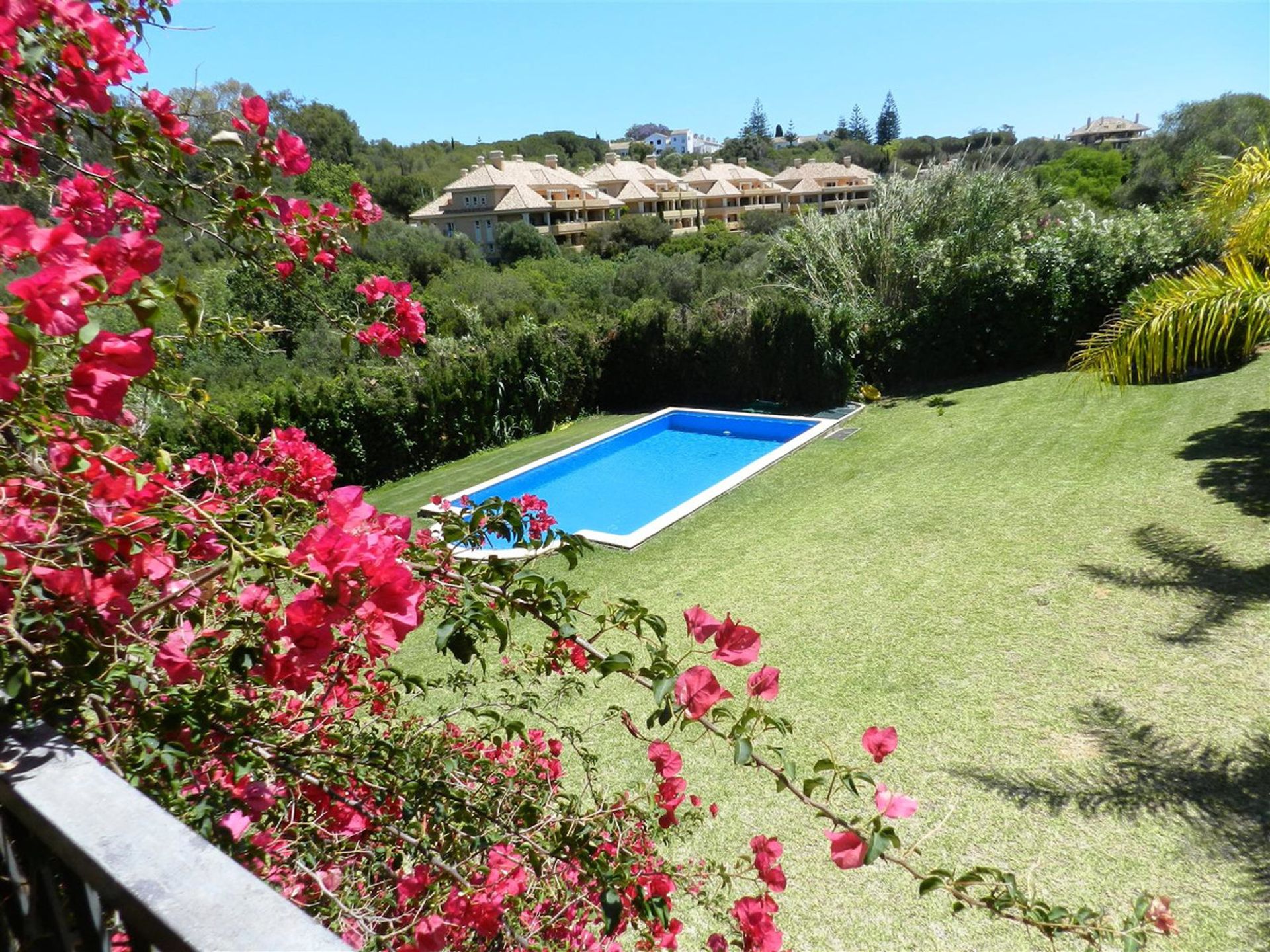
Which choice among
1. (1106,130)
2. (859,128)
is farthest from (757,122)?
(1106,130)

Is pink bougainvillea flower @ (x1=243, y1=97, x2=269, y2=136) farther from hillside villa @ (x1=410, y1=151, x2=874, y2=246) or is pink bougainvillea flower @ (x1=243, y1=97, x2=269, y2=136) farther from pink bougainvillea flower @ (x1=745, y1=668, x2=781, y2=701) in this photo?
hillside villa @ (x1=410, y1=151, x2=874, y2=246)

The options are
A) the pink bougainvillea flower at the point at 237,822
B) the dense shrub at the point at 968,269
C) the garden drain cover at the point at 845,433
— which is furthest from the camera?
the dense shrub at the point at 968,269

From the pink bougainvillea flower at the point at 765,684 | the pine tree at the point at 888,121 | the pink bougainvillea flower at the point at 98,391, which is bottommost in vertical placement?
the pink bougainvillea flower at the point at 765,684

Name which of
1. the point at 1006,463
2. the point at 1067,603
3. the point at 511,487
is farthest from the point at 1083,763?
the point at 511,487

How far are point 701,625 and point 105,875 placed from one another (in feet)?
3.08

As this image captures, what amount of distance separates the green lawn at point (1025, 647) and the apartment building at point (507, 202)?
48.1 metres

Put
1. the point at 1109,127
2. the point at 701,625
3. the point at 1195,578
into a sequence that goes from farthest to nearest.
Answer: the point at 1109,127, the point at 1195,578, the point at 701,625

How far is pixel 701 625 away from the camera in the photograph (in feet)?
4.73

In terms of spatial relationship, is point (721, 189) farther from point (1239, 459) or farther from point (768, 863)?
point (768, 863)

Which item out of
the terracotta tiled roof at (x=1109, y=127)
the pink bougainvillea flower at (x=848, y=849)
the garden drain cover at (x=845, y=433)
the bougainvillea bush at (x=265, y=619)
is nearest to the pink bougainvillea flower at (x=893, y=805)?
the bougainvillea bush at (x=265, y=619)

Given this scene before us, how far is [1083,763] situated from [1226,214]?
4378mm

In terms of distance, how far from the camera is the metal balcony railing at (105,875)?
756 millimetres

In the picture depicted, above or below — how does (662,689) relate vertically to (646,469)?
above

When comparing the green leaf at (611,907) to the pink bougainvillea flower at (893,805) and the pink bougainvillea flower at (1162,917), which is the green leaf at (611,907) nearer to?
the pink bougainvillea flower at (893,805)
